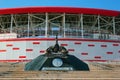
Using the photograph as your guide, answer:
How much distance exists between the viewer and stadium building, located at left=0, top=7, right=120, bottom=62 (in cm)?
4847

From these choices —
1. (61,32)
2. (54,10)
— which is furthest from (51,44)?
(54,10)

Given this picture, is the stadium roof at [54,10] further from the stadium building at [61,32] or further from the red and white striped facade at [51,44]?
the red and white striped facade at [51,44]

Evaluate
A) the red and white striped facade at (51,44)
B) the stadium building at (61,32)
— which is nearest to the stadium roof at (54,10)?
the stadium building at (61,32)

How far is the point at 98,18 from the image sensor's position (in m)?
52.1

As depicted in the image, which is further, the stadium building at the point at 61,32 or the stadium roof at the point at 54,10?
the stadium roof at the point at 54,10

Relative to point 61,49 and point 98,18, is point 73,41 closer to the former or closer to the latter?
point 98,18

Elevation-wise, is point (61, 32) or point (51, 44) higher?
point (61, 32)

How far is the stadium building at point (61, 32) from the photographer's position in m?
48.5

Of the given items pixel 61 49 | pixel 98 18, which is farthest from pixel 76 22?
pixel 61 49

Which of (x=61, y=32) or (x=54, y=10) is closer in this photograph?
(x=54, y=10)

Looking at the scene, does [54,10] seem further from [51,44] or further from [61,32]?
[51,44]

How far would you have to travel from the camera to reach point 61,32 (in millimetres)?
50812

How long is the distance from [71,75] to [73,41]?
35170 millimetres

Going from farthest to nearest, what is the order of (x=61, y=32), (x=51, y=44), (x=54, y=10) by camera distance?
(x=61, y=32) → (x=54, y=10) → (x=51, y=44)
